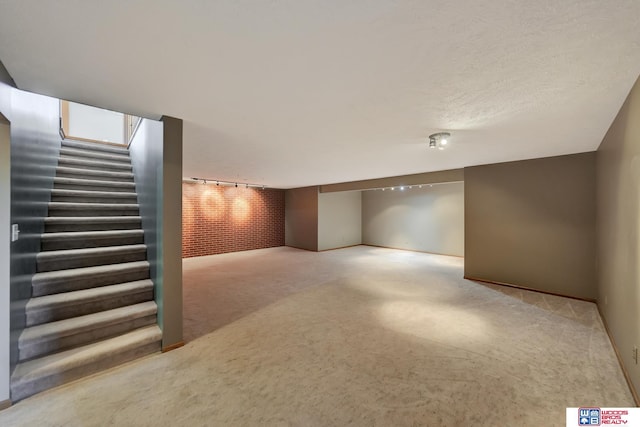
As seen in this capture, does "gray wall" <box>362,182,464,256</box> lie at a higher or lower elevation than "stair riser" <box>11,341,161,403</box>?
higher

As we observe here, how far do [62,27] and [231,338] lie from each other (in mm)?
2554

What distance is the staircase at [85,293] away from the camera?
72.9 inches

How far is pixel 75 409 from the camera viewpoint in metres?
1.60

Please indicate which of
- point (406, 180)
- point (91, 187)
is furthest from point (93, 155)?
point (406, 180)

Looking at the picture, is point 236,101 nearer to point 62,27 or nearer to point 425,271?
point 62,27

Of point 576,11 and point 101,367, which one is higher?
point 576,11

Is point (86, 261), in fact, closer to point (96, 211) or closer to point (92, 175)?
point (96, 211)

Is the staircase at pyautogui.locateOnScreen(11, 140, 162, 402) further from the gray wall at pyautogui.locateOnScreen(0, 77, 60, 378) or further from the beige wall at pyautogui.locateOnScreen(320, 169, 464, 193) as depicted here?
the beige wall at pyautogui.locateOnScreen(320, 169, 464, 193)

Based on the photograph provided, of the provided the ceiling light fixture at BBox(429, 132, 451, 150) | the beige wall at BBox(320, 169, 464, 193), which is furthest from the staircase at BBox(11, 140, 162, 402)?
the beige wall at BBox(320, 169, 464, 193)

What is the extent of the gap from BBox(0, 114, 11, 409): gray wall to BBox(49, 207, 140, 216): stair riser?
1651 millimetres

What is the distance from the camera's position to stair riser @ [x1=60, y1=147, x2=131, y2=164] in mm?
3752

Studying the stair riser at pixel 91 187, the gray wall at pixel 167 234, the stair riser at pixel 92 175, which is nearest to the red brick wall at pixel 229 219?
the stair riser at pixel 92 175

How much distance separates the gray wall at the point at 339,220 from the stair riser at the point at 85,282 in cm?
555

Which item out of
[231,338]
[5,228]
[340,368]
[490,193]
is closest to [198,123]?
[5,228]
